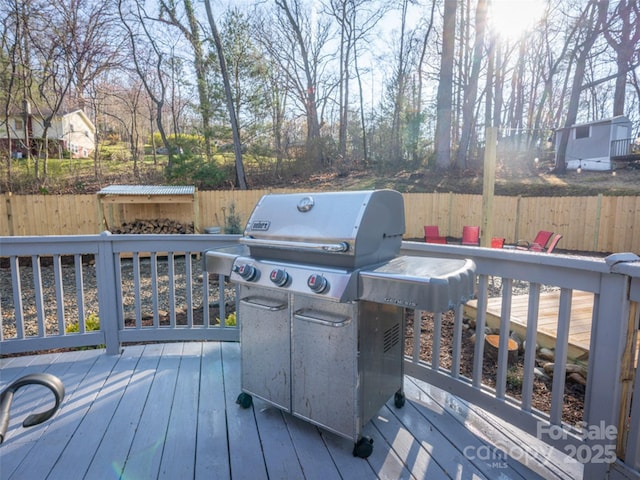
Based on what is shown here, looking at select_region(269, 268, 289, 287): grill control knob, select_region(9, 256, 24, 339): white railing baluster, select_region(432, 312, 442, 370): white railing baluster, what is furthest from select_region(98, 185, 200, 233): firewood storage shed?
select_region(432, 312, 442, 370): white railing baluster

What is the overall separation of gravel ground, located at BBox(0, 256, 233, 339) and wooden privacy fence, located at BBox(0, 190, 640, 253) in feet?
3.54

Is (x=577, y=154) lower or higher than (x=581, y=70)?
lower

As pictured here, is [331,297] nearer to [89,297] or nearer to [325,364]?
[325,364]

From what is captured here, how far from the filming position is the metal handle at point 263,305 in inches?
67.5

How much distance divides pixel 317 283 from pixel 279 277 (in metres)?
0.21

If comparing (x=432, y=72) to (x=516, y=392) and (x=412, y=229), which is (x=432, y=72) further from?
(x=516, y=392)

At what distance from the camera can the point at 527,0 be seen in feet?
37.9

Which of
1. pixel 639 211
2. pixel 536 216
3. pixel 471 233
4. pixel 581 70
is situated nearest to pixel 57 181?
pixel 471 233

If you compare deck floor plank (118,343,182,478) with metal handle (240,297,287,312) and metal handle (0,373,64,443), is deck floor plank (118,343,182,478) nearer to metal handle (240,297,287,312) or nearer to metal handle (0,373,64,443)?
metal handle (240,297,287,312)

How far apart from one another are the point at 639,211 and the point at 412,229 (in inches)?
206

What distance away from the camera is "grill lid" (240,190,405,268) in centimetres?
147

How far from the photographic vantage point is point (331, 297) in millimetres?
1436

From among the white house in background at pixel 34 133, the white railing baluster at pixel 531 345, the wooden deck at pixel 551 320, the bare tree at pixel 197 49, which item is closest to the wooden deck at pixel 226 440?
the white railing baluster at pixel 531 345

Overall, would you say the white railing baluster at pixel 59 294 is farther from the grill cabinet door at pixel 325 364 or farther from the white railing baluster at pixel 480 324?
the white railing baluster at pixel 480 324
